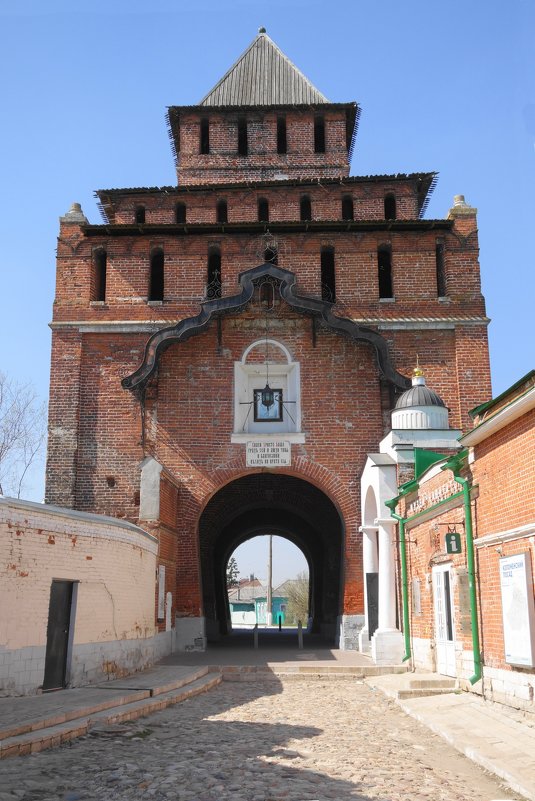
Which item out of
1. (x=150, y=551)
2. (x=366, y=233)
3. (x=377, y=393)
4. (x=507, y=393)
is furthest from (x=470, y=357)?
(x=507, y=393)

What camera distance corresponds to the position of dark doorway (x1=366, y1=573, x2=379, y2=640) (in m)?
17.6

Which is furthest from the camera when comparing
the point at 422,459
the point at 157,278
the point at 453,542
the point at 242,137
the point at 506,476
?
the point at 242,137

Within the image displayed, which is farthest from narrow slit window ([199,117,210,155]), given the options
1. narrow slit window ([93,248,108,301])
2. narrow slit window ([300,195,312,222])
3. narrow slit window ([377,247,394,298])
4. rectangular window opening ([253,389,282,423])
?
rectangular window opening ([253,389,282,423])

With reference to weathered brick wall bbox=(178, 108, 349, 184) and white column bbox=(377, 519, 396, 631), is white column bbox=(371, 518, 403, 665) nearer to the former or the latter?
white column bbox=(377, 519, 396, 631)

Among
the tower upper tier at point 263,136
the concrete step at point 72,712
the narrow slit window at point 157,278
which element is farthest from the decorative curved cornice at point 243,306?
the concrete step at point 72,712

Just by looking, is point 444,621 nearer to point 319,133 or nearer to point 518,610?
point 518,610

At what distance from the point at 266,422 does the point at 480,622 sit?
30.6 ft

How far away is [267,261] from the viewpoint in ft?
67.7

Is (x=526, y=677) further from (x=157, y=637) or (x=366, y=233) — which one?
(x=366, y=233)

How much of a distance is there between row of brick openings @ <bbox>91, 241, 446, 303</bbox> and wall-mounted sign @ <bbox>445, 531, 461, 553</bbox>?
30.4 feet

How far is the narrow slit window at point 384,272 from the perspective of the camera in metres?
20.8

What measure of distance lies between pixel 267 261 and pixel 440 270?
4.31 meters

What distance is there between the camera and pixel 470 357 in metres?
19.4

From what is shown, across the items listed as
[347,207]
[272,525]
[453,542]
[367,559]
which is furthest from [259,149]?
[453,542]
